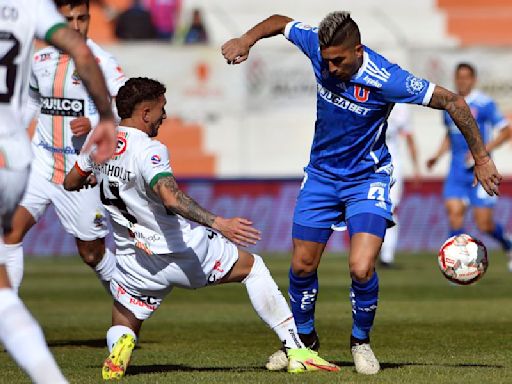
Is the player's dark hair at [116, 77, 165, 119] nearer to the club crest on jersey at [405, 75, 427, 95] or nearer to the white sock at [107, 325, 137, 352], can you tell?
the white sock at [107, 325, 137, 352]

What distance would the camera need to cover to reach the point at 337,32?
313 inches

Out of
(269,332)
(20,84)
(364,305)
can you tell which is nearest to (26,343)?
(20,84)

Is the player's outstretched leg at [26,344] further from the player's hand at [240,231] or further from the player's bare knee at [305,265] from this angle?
the player's bare knee at [305,265]

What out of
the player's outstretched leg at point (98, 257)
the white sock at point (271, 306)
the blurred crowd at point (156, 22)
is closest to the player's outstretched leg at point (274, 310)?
the white sock at point (271, 306)

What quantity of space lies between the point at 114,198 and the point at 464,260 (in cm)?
257

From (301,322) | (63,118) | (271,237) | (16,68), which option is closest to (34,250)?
(271,237)

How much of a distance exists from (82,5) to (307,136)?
15222 mm

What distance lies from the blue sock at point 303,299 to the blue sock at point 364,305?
437 mm

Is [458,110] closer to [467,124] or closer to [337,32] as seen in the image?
[467,124]

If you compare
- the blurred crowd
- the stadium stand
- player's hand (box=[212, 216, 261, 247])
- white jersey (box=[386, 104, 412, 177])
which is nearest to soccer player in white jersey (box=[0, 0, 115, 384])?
player's hand (box=[212, 216, 261, 247])

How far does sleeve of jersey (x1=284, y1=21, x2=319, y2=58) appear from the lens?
Answer: 27.4 feet

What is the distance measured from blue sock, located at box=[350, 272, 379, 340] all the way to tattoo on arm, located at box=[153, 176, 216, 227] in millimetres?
1399

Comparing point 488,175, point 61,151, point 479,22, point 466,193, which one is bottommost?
point 466,193

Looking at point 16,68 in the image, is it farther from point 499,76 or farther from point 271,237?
point 499,76
